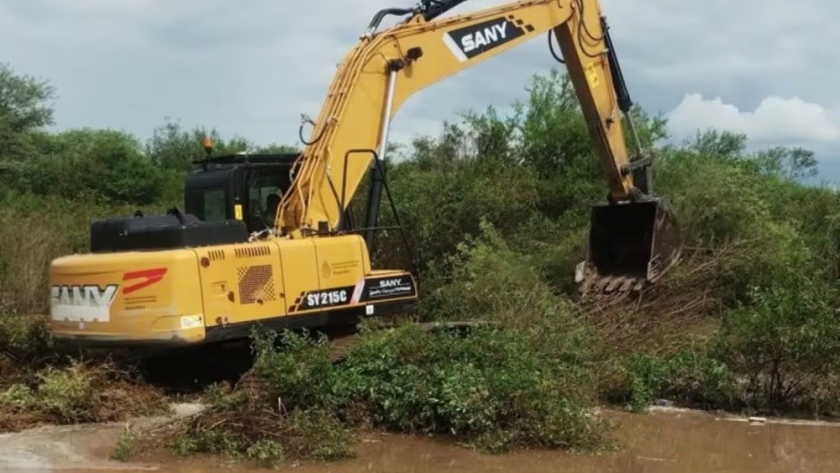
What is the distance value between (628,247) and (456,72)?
343cm

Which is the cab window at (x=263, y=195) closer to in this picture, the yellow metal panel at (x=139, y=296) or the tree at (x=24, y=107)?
the yellow metal panel at (x=139, y=296)

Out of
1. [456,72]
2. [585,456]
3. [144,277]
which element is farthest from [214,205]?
[585,456]

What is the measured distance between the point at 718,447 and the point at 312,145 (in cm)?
474

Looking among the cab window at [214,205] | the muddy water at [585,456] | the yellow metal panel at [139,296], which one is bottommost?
the muddy water at [585,456]

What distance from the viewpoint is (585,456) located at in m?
7.25

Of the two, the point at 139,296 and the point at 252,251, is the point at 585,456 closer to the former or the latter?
the point at 252,251

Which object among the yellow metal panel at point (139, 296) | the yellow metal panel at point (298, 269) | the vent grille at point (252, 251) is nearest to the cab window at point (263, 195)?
the yellow metal panel at point (298, 269)

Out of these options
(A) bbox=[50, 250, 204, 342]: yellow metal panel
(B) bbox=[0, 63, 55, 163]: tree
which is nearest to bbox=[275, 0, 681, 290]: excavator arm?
(A) bbox=[50, 250, 204, 342]: yellow metal panel

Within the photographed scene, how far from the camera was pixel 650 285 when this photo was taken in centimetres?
1169

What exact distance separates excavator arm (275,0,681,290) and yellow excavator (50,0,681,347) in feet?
0.05

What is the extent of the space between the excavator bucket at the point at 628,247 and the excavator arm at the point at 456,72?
13 millimetres

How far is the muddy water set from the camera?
6.89 m

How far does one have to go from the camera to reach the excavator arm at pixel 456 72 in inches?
377

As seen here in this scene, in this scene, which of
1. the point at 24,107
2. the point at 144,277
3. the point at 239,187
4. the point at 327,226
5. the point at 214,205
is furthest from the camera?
the point at 24,107
